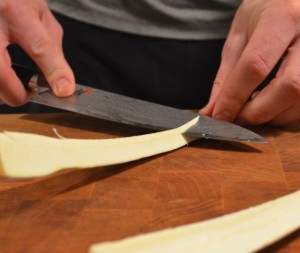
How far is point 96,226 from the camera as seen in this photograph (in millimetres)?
709

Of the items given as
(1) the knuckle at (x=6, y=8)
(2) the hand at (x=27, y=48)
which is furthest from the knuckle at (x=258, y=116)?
(1) the knuckle at (x=6, y=8)

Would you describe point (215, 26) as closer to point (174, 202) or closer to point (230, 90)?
point (230, 90)

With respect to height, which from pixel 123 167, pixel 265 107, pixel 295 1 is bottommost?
pixel 123 167

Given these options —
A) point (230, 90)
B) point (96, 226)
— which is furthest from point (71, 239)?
point (230, 90)

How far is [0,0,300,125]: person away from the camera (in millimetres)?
957

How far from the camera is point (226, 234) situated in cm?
64

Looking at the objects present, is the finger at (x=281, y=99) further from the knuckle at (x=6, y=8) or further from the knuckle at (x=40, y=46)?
the knuckle at (x=6, y=8)

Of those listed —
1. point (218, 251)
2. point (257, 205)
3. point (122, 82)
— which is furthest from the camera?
point (122, 82)

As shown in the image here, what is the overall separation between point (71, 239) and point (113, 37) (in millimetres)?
829

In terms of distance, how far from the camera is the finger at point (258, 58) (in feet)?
3.06

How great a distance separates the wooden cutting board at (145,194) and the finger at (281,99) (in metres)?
0.06

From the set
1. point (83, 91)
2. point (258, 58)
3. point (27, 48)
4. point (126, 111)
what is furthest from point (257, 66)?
point (27, 48)

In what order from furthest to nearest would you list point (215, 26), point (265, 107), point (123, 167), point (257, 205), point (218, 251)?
point (215, 26), point (265, 107), point (123, 167), point (257, 205), point (218, 251)

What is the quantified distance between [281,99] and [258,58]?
110 mm
